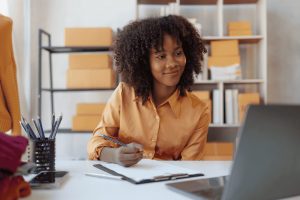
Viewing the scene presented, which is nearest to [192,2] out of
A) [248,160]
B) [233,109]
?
[233,109]

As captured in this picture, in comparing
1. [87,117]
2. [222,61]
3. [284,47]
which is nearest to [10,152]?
[87,117]

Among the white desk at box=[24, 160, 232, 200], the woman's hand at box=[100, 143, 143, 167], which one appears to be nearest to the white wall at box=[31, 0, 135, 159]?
the woman's hand at box=[100, 143, 143, 167]

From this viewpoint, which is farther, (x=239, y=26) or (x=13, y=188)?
(x=239, y=26)

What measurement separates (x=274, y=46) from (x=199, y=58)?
160 centimetres

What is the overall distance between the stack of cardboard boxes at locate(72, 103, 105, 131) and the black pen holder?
1745mm

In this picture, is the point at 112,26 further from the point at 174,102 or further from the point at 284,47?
the point at 174,102

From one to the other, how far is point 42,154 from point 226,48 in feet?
6.74

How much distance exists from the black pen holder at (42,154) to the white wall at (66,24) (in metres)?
2.10

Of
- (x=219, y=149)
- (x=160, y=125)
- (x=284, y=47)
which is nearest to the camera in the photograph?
(x=160, y=125)

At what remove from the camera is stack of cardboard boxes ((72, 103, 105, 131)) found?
275cm

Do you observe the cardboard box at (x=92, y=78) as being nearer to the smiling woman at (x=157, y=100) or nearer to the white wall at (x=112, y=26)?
the white wall at (x=112, y=26)

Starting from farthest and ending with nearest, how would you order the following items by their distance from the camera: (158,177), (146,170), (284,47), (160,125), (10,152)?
(284,47), (160,125), (146,170), (158,177), (10,152)

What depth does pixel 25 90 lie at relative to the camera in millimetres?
3039

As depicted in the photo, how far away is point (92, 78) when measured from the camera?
2762 millimetres
